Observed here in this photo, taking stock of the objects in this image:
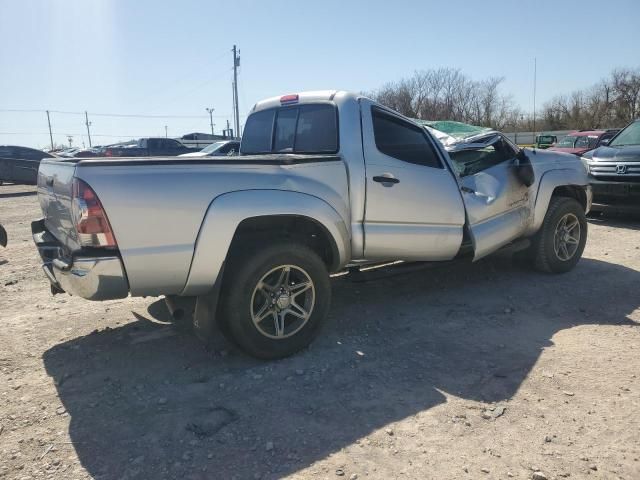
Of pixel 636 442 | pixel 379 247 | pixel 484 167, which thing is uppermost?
pixel 484 167

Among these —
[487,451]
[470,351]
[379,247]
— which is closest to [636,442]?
[487,451]

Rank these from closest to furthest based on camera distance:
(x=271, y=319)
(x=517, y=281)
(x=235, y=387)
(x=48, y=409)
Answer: (x=48, y=409) → (x=235, y=387) → (x=271, y=319) → (x=517, y=281)

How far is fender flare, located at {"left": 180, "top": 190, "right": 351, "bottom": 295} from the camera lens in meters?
3.35

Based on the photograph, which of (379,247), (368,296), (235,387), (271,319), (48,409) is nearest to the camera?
(48,409)

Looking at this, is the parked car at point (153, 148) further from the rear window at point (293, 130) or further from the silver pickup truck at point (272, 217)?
the silver pickup truck at point (272, 217)

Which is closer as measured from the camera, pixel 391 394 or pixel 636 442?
pixel 636 442

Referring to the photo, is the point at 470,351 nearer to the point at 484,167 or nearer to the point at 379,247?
the point at 379,247

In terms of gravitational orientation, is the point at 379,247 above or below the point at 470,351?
above

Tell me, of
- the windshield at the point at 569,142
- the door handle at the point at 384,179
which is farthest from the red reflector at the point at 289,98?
the windshield at the point at 569,142

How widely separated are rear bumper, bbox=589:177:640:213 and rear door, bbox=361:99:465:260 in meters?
6.08

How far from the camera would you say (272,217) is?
368cm

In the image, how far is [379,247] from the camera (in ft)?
14.2

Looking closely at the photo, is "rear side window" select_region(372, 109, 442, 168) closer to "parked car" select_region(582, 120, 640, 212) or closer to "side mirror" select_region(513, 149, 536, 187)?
"side mirror" select_region(513, 149, 536, 187)

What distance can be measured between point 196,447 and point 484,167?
4343 millimetres
